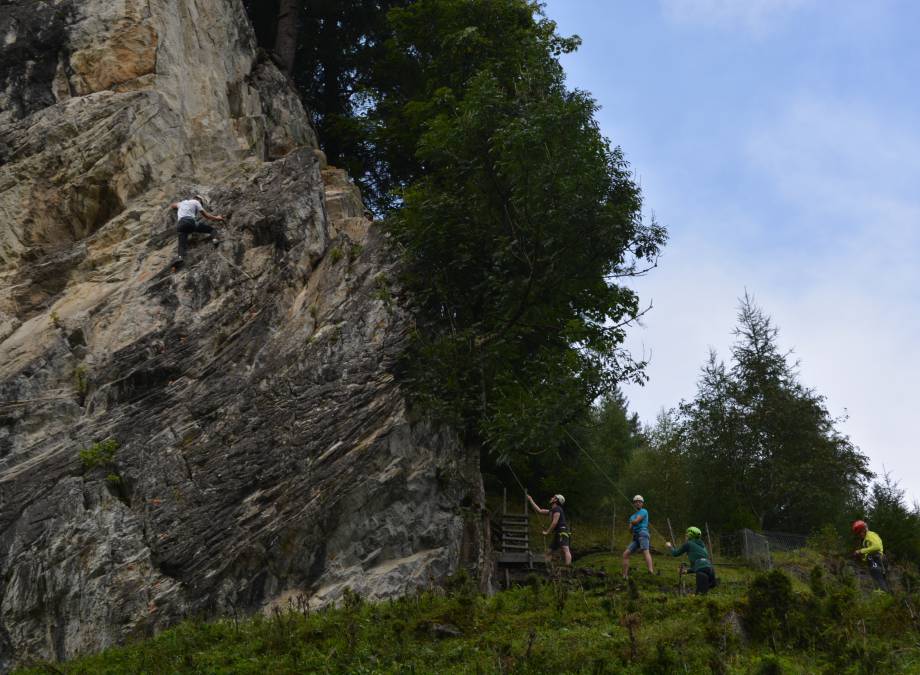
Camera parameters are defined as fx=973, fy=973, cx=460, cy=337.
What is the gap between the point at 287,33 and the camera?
31125 mm

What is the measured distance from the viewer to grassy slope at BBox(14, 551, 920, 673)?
1091cm

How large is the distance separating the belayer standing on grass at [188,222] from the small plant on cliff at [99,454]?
476cm

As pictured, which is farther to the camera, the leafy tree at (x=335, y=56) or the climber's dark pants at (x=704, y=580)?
the leafy tree at (x=335, y=56)

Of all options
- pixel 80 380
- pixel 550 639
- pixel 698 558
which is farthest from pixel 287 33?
pixel 550 639

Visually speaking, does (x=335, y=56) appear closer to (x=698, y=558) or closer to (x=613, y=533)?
(x=613, y=533)

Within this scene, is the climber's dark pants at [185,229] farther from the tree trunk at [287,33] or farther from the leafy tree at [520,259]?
the tree trunk at [287,33]

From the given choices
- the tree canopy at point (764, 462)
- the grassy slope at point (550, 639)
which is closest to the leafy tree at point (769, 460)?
the tree canopy at point (764, 462)

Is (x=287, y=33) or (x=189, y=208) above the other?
(x=287, y=33)

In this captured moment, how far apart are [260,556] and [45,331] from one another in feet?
22.6

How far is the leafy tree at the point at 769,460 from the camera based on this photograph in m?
31.2

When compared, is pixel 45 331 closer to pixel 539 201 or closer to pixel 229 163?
pixel 229 163

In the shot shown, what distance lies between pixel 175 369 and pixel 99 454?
2.41 m

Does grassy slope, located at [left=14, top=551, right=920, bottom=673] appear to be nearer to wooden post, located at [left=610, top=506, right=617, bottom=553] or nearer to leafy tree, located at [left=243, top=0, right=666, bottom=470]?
leafy tree, located at [left=243, top=0, right=666, bottom=470]

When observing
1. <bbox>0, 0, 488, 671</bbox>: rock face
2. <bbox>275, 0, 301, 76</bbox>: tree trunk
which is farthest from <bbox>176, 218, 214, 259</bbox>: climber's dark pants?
<bbox>275, 0, 301, 76</bbox>: tree trunk
